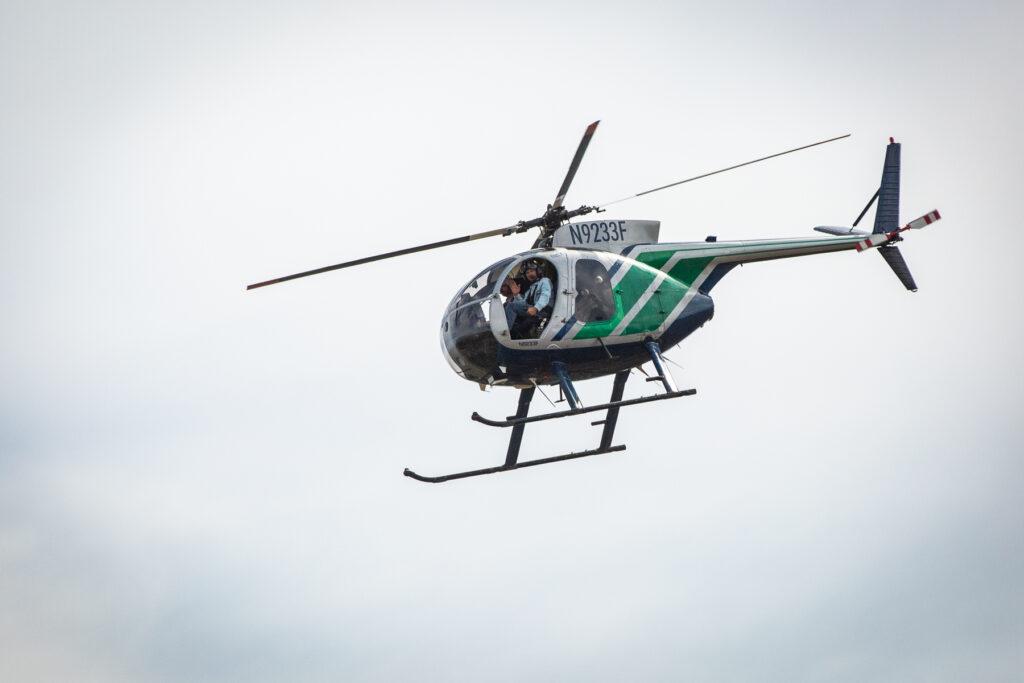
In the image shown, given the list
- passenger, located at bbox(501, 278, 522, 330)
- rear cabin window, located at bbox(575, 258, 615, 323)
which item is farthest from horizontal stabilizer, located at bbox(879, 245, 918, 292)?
passenger, located at bbox(501, 278, 522, 330)

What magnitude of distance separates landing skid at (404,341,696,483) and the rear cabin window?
2.73 ft

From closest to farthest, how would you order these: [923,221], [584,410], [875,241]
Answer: [584,410] → [923,221] → [875,241]

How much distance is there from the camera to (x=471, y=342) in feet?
56.3

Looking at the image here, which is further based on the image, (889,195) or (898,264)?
(889,195)

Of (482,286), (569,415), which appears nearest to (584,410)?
(569,415)

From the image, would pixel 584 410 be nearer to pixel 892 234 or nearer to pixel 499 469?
pixel 499 469

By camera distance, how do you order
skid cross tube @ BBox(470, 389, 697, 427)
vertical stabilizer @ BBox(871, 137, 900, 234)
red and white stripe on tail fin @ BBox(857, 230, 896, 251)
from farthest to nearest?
vertical stabilizer @ BBox(871, 137, 900, 234) < red and white stripe on tail fin @ BBox(857, 230, 896, 251) < skid cross tube @ BBox(470, 389, 697, 427)

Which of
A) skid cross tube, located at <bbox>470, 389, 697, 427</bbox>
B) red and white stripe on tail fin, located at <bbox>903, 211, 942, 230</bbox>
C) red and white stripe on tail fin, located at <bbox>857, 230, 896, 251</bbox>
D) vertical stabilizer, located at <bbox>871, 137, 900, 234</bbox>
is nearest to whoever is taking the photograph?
skid cross tube, located at <bbox>470, 389, 697, 427</bbox>

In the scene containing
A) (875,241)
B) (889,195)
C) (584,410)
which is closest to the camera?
(584,410)

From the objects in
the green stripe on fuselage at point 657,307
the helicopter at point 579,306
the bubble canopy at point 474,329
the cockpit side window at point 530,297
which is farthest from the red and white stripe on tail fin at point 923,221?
the bubble canopy at point 474,329

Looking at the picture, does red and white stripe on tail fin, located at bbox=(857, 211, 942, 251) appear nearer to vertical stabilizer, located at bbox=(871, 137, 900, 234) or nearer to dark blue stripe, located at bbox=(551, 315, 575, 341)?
vertical stabilizer, located at bbox=(871, 137, 900, 234)

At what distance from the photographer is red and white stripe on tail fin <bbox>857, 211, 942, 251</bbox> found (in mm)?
→ 19344

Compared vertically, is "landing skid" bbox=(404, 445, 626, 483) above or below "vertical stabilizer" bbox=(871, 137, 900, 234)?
below

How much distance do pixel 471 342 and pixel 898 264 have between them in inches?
274
